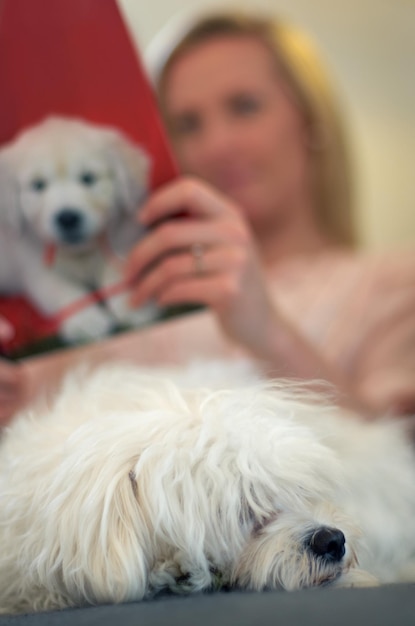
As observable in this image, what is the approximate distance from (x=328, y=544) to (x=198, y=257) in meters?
0.44

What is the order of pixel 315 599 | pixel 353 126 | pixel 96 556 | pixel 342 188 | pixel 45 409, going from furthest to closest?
pixel 353 126 → pixel 342 188 → pixel 45 409 → pixel 96 556 → pixel 315 599

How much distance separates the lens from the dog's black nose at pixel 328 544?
62cm

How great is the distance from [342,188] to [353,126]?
0.55 meters

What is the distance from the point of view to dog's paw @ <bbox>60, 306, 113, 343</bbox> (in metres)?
0.90

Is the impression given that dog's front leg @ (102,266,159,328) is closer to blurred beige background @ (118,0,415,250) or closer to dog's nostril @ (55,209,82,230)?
dog's nostril @ (55,209,82,230)

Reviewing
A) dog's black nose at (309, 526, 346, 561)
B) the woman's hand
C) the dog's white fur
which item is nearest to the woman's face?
the woman's hand

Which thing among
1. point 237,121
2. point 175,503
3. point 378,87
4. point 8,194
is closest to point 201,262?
point 8,194

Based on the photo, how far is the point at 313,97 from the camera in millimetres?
1549

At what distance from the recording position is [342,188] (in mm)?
1617

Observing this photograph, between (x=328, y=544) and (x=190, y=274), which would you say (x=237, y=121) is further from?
(x=328, y=544)

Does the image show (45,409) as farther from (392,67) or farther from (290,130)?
(392,67)

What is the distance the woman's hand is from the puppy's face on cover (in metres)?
0.04

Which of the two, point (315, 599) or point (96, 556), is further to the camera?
point (96, 556)

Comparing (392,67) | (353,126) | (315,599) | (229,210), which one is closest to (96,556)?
(315,599)
